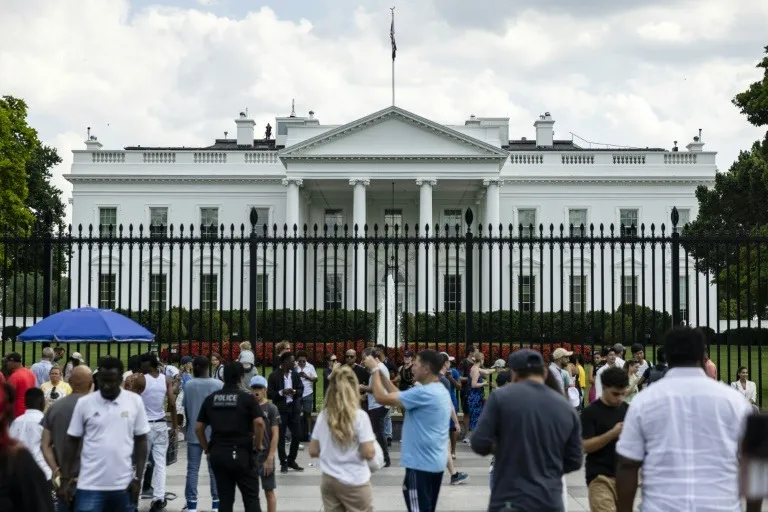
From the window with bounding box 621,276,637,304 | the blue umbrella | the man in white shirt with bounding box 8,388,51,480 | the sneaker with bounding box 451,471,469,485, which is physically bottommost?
the sneaker with bounding box 451,471,469,485

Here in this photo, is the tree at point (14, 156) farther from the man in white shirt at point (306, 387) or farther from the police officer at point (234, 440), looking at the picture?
the police officer at point (234, 440)

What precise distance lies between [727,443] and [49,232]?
1241cm

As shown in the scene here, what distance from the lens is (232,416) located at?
782cm

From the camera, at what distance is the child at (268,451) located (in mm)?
8559

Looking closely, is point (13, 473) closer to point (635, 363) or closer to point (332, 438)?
point (332, 438)

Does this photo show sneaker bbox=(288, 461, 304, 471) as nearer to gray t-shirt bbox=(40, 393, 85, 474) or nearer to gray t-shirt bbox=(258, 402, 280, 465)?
gray t-shirt bbox=(258, 402, 280, 465)

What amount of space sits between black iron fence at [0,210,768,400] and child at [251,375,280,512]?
14.6ft

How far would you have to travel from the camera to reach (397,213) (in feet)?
176

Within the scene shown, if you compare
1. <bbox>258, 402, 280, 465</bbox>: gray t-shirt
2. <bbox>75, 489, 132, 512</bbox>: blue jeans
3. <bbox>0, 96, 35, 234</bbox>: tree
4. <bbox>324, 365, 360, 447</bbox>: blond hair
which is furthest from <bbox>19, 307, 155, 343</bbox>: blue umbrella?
<bbox>0, 96, 35, 234</bbox>: tree

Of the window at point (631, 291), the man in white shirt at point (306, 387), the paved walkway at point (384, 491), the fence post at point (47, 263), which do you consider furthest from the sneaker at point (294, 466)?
the window at point (631, 291)

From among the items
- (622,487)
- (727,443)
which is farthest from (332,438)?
(727,443)

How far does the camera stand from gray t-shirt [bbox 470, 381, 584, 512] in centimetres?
531

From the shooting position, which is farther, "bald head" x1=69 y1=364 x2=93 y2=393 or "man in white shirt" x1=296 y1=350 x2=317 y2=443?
"man in white shirt" x1=296 y1=350 x2=317 y2=443

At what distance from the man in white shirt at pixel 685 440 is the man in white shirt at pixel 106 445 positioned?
3.31 meters
